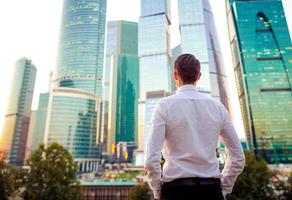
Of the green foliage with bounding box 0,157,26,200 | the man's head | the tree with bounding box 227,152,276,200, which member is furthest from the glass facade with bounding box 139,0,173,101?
the man's head

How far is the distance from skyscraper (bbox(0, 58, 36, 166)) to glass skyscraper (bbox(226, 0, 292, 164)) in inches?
3928

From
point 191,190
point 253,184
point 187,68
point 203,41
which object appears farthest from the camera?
point 203,41

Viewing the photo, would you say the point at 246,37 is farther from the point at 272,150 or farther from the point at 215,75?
the point at 272,150

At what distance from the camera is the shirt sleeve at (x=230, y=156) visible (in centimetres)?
131

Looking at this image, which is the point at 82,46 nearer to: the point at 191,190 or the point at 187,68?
the point at 187,68

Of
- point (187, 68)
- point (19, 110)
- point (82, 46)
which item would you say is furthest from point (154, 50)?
point (187, 68)

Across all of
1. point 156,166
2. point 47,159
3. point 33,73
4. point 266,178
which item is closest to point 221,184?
point 156,166

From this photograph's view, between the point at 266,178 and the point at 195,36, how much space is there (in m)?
85.1

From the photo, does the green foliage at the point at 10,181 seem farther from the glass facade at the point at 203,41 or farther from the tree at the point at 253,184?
the glass facade at the point at 203,41

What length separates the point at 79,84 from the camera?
85.8 metres

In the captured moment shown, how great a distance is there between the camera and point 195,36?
3499 inches

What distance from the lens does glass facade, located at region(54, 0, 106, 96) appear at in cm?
8750

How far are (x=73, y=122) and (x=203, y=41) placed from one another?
213 feet

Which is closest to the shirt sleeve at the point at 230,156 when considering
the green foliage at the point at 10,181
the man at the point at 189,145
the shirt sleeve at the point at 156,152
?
the man at the point at 189,145
